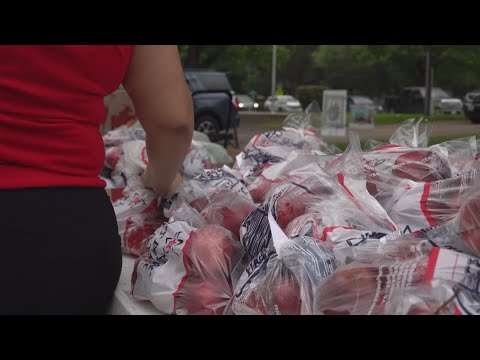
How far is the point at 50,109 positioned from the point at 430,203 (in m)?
1.10

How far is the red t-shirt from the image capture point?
1.38 metres

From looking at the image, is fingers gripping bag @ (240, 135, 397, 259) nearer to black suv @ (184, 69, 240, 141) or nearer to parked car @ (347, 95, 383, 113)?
parked car @ (347, 95, 383, 113)

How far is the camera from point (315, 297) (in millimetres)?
1357

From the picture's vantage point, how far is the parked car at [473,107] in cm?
219

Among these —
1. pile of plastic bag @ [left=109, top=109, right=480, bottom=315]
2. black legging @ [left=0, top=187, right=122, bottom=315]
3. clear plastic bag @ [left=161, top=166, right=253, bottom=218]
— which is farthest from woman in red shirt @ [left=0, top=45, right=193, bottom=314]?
clear plastic bag @ [left=161, top=166, right=253, bottom=218]

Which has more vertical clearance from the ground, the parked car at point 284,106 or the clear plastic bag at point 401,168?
the clear plastic bag at point 401,168

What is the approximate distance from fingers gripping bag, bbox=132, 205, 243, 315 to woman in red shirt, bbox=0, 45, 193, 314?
0.20 m

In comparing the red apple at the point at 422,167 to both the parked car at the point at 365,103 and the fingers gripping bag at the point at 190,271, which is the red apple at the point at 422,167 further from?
the parked car at the point at 365,103

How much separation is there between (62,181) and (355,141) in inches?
41.3

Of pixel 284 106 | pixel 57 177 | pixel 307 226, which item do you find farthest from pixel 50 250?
pixel 284 106

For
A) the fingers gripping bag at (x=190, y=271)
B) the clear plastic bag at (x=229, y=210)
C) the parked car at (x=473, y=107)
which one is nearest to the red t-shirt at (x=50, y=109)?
the fingers gripping bag at (x=190, y=271)

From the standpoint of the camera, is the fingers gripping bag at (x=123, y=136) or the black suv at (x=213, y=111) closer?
the fingers gripping bag at (x=123, y=136)
